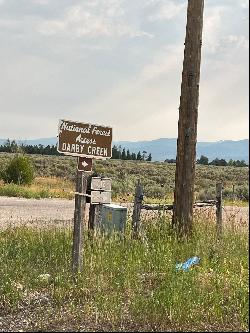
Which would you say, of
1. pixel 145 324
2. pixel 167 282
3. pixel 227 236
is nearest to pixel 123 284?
pixel 167 282

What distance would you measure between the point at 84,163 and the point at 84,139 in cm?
28

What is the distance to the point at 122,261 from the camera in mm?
6805

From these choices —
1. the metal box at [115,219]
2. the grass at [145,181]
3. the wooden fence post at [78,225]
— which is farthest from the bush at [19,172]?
the wooden fence post at [78,225]

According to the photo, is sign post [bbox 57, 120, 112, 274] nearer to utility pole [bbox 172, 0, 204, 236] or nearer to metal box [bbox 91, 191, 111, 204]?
metal box [bbox 91, 191, 111, 204]

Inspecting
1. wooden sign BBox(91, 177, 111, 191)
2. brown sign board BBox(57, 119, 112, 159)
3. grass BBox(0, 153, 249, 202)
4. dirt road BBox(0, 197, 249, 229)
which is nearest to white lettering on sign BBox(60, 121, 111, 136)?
brown sign board BBox(57, 119, 112, 159)

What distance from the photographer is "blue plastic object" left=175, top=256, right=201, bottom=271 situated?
628 centimetres

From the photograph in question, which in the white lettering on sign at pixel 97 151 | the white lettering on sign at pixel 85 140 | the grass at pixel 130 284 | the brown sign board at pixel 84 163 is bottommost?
the grass at pixel 130 284

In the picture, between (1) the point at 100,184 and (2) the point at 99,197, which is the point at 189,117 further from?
(2) the point at 99,197

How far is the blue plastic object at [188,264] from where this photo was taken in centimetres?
628

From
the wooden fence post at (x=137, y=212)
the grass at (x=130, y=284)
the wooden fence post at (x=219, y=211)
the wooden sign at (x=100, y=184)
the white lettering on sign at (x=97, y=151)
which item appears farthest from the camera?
the wooden fence post at (x=219, y=211)

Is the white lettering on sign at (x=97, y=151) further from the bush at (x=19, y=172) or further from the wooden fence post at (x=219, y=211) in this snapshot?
the bush at (x=19, y=172)

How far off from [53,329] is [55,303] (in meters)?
0.77

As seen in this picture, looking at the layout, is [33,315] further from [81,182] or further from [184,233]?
[184,233]

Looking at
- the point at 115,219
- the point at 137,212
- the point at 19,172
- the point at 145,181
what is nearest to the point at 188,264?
the point at 137,212
